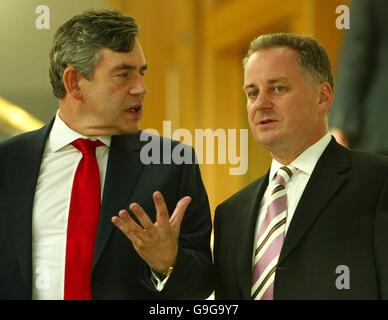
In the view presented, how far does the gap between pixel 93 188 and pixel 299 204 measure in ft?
1.75

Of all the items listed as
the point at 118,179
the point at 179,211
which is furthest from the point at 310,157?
the point at 118,179

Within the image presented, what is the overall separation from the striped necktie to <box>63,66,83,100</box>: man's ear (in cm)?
59

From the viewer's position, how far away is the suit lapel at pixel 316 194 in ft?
6.16

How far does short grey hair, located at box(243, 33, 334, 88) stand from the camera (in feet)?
6.57

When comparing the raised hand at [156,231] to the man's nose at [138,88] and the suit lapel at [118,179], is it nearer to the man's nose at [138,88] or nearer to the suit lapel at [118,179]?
the suit lapel at [118,179]

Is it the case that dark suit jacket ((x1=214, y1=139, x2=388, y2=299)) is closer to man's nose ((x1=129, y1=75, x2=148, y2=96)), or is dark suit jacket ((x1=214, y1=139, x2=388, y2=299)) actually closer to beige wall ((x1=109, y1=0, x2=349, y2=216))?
beige wall ((x1=109, y1=0, x2=349, y2=216))

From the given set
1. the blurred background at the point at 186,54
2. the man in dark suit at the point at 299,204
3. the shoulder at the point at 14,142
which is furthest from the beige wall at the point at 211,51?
the shoulder at the point at 14,142

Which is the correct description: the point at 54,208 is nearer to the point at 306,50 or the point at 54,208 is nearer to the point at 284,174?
the point at 284,174

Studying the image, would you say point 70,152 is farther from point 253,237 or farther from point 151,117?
point 253,237

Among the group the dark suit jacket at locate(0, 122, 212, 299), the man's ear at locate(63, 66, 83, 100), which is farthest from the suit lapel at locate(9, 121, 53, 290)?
the man's ear at locate(63, 66, 83, 100)

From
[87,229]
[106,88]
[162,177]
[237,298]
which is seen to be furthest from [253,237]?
→ [106,88]

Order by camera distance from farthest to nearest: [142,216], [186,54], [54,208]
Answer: [186,54] → [54,208] → [142,216]

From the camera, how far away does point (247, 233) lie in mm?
1950

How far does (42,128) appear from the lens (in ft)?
6.83
